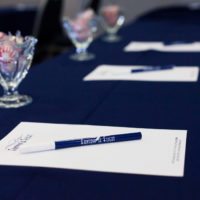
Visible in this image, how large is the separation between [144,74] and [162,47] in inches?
18.2

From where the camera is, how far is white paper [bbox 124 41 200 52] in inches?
60.6

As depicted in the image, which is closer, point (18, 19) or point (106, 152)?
point (106, 152)

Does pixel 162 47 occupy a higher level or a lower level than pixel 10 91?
lower

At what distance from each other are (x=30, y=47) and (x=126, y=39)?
937 mm

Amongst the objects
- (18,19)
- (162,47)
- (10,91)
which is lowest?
(18,19)

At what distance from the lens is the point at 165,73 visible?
46.4 inches

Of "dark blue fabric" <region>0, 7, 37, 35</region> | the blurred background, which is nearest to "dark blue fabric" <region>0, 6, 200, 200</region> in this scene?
the blurred background

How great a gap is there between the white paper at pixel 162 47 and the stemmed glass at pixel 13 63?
0.68 m

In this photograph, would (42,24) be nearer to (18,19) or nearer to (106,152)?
(18,19)

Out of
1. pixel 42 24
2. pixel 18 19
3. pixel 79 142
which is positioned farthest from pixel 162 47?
pixel 18 19

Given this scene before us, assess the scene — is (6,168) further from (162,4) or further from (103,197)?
(162,4)

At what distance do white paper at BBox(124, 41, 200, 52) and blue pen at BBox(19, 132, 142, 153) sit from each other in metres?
0.87

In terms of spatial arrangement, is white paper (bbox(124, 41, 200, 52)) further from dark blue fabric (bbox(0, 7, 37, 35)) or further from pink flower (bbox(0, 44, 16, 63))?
dark blue fabric (bbox(0, 7, 37, 35))

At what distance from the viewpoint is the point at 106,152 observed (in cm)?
67
